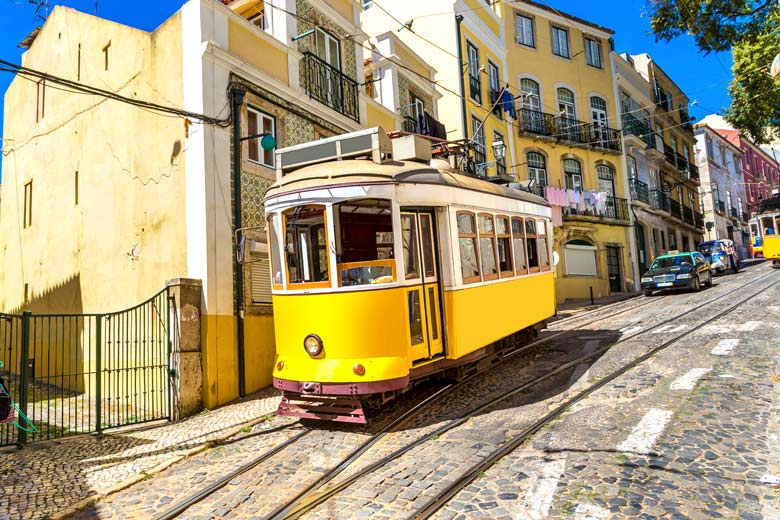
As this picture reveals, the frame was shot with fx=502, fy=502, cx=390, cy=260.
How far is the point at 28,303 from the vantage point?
13.3 metres

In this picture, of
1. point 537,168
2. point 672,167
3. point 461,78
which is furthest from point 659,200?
point 461,78

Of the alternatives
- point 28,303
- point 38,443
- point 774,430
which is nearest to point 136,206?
point 38,443

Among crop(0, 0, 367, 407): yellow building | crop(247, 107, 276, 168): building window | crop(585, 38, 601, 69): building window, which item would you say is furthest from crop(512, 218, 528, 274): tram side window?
crop(585, 38, 601, 69): building window

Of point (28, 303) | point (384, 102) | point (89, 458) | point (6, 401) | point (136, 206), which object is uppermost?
point (384, 102)

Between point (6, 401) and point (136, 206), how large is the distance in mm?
5130

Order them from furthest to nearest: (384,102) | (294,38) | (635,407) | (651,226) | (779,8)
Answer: (651,226), (384,102), (294,38), (779,8), (635,407)

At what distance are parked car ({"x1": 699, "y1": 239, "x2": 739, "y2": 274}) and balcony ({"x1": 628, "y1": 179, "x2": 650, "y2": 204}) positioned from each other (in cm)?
464

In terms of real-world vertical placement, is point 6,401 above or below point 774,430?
above

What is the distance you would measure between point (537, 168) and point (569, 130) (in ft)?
9.29

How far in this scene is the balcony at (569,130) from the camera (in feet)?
76.3

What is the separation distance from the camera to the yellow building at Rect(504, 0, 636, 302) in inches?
910

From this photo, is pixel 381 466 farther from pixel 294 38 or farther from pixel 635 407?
pixel 294 38

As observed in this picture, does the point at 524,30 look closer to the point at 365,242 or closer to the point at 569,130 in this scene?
the point at 569,130

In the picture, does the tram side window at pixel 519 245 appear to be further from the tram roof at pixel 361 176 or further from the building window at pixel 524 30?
the building window at pixel 524 30
